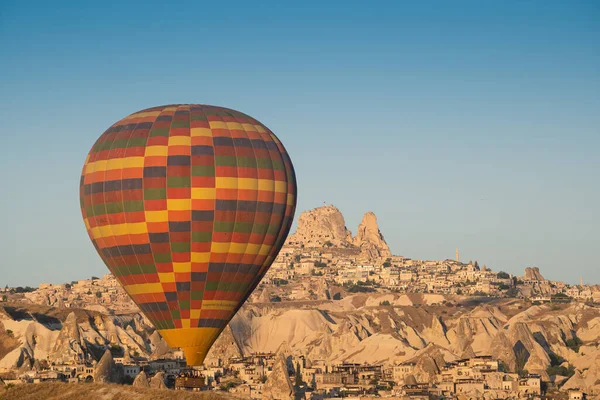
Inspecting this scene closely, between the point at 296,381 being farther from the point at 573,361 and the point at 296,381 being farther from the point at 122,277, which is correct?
the point at 122,277

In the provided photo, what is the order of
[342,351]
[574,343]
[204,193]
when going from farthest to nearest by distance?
[574,343] → [342,351] → [204,193]

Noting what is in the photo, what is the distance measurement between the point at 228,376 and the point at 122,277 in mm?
64935

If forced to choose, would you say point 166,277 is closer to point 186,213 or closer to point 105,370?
point 186,213

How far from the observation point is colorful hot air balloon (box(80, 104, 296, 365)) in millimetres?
64250

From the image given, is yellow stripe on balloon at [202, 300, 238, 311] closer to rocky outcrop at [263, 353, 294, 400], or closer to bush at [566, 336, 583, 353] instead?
rocky outcrop at [263, 353, 294, 400]

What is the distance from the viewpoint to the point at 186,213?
6419 cm

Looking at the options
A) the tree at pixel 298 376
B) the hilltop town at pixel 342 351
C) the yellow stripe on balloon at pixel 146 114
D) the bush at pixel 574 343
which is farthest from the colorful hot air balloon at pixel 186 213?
the bush at pixel 574 343

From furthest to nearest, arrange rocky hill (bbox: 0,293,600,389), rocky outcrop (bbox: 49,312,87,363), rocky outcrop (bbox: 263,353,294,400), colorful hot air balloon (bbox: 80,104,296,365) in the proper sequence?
1. rocky hill (bbox: 0,293,600,389)
2. rocky outcrop (bbox: 49,312,87,363)
3. rocky outcrop (bbox: 263,353,294,400)
4. colorful hot air balloon (bbox: 80,104,296,365)

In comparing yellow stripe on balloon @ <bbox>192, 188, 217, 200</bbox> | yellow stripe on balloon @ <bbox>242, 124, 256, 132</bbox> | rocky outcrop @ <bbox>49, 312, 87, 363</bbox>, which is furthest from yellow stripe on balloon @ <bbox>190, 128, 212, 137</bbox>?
rocky outcrop @ <bbox>49, 312, 87, 363</bbox>

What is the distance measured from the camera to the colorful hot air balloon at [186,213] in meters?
64.2

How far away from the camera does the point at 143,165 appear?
2547 inches

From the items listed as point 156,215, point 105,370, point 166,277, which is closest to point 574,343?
point 105,370

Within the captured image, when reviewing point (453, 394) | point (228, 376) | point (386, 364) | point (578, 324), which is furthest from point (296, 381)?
point (578, 324)

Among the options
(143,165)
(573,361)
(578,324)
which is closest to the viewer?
(143,165)
